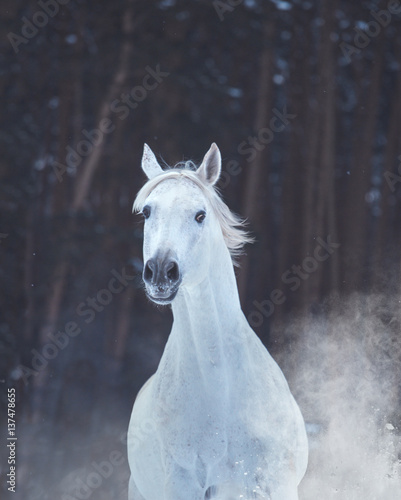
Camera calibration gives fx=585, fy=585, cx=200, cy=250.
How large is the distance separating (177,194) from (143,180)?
0.94 metres

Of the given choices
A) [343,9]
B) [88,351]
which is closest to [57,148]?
[88,351]

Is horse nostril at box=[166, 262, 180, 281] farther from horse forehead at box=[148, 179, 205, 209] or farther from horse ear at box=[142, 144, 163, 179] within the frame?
horse ear at box=[142, 144, 163, 179]

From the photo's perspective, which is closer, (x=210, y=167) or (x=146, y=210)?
(x=146, y=210)

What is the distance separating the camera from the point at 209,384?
5.53 ft

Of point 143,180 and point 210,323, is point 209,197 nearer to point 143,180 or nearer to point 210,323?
point 210,323

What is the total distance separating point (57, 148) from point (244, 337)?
1286mm

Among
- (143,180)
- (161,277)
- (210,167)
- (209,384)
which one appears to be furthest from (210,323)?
(143,180)

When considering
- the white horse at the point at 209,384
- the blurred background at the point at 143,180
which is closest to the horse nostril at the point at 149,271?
the white horse at the point at 209,384

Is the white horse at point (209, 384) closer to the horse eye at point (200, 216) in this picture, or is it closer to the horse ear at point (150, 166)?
the horse eye at point (200, 216)

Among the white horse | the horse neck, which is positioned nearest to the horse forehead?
the white horse

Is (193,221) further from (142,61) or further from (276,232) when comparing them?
(142,61)

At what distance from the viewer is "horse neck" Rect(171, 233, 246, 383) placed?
1.67m

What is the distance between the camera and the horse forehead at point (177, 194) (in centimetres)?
161

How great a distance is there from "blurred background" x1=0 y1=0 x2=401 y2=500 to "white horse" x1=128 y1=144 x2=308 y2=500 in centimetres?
77
